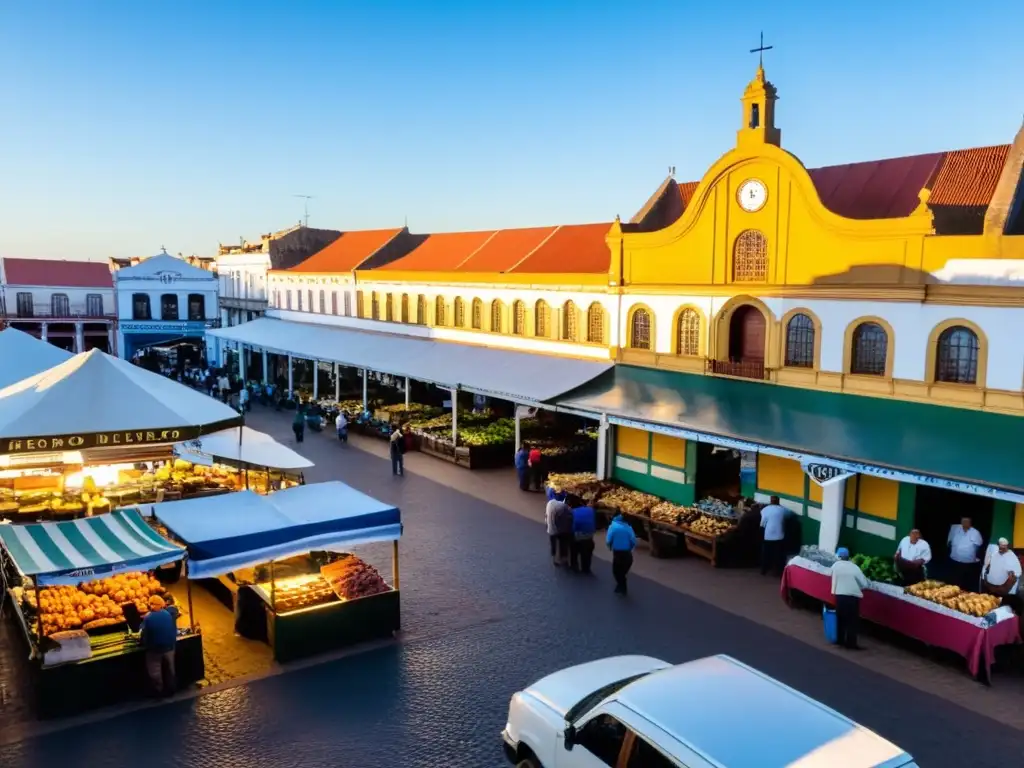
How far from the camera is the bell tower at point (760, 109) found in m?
18.2

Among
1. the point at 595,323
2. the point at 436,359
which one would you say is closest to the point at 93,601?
the point at 595,323

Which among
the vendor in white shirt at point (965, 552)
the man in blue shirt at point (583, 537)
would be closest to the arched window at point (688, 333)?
the man in blue shirt at point (583, 537)

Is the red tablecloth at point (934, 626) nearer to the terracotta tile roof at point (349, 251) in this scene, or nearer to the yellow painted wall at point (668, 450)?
the yellow painted wall at point (668, 450)

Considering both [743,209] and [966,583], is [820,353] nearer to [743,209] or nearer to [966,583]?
[743,209]

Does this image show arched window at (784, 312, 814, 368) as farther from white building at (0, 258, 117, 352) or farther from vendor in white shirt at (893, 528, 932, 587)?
white building at (0, 258, 117, 352)

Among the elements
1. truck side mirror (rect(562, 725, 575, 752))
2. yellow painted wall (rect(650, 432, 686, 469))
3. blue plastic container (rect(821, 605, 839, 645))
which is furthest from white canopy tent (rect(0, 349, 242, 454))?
blue plastic container (rect(821, 605, 839, 645))

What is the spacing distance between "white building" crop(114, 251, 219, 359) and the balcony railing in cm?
3658

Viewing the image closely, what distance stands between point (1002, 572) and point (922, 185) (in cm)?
912

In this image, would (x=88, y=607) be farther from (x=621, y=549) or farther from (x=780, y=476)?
(x=780, y=476)

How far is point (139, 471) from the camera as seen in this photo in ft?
56.8

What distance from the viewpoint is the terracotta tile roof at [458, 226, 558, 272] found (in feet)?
92.7

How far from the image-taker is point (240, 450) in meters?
15.5

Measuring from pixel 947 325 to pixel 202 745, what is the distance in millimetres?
13534

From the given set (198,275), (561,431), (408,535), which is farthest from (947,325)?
(198,275)
